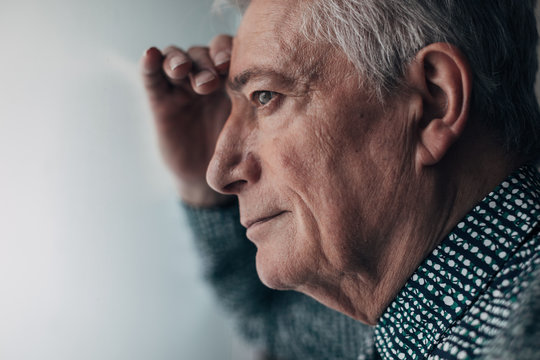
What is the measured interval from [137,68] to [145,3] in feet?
0.53

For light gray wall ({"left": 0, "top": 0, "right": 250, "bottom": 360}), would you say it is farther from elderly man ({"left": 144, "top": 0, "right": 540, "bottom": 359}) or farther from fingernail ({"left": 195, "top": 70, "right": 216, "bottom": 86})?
elderly man ({"left": 144, "top": 0, "right": 540, "bottom": 359})

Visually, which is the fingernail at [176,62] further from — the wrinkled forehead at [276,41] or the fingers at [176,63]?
the wrinkled forehead at [276,41]

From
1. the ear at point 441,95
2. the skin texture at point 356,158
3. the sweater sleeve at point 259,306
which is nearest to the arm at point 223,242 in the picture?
the sweater sleeve at point 259,306

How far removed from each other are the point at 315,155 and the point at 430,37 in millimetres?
291

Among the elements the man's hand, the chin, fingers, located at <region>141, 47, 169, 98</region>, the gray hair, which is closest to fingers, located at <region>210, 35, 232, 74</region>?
the man's hand

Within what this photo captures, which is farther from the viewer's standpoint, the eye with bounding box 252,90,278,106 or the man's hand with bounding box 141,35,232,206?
the man's hand with bounding box 141,35,232,206

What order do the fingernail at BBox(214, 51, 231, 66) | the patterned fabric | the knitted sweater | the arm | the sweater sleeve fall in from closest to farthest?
the knitted sweater
the patterned fabric
the fingernail at BBox(214, 51, 231, 66)
the arm
the sweater sleeve

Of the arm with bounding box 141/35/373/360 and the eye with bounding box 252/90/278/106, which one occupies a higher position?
the eye with bounding box 252/90/278/106

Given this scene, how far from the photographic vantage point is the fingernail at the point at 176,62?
1.15 metres

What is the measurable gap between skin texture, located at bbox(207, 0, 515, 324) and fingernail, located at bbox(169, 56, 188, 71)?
254mm

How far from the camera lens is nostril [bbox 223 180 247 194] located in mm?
1013

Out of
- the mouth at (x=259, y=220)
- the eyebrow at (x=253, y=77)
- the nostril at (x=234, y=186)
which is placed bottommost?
the mouth at (x=259, y=220)

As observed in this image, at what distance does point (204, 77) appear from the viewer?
45.8 inches

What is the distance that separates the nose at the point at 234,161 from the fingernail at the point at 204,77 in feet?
0.59
